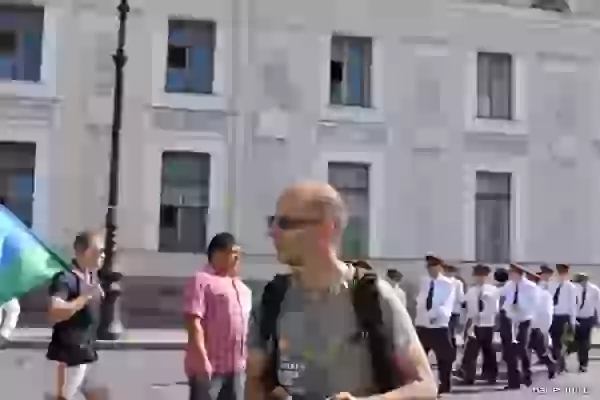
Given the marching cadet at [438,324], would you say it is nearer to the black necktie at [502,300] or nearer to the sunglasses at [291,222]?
the black necktie at [502,300]

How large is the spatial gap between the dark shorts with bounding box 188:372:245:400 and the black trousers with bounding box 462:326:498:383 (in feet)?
21.6

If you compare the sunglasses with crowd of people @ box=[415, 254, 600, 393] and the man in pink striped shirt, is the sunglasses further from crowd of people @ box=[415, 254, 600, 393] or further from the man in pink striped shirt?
crowd of people @ box=[415, 254, 600, 393]

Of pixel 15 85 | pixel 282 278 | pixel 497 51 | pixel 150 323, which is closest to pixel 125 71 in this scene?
pixel 15 85

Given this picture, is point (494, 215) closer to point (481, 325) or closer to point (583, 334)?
point (583, 334)

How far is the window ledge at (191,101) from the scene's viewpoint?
1955cm

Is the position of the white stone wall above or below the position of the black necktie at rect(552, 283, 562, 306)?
above

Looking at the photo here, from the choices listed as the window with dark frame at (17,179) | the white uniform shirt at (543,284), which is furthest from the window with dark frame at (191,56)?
the white uniform shirt at (543,284)

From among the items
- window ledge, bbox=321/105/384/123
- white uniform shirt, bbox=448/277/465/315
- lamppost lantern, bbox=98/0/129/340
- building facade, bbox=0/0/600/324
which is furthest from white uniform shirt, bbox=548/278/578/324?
window ledge, bbox=321/105/384/123

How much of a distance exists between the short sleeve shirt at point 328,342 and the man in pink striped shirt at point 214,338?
2.66 meters

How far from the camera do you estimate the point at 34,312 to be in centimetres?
1802

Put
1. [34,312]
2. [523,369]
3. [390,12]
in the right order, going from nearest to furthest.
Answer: [523,369]
[34,312]
[390,12]

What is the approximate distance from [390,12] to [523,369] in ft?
36.3

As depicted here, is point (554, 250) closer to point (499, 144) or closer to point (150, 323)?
point (499, 144)

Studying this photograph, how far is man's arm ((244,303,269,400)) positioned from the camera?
9.08 feet
